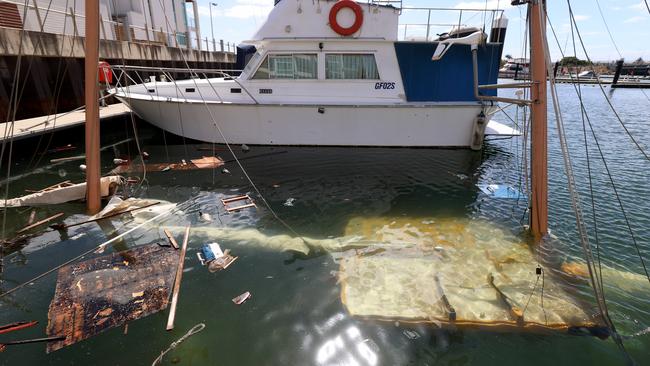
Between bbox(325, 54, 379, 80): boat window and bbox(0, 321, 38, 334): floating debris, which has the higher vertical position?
bbox(325, 54, 379, 80): boat window

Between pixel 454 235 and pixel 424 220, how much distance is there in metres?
0.81

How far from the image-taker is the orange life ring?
1030cm

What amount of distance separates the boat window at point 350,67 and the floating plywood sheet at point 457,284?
640cm

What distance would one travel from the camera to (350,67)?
434 inches

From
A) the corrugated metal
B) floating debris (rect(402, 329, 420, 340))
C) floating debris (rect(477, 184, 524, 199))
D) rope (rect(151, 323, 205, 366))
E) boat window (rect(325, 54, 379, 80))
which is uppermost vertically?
the corrugated metal

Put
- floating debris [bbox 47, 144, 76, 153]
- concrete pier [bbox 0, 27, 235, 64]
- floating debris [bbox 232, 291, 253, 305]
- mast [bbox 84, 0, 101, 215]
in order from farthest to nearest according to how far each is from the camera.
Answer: floating debris [bbox 47, 144, 76, 153] → concrete pier [bbox 0, 27, 235, 64] → mast [bbox 84, 0, 101, 215] → floating debris [bbox 232, 291, 253, 305]

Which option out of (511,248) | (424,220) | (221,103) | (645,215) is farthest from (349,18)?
(645,215)

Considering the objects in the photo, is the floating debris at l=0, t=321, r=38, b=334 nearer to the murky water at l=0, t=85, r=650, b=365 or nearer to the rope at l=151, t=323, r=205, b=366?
the murky water at l=0, t=85, r=650, b=365

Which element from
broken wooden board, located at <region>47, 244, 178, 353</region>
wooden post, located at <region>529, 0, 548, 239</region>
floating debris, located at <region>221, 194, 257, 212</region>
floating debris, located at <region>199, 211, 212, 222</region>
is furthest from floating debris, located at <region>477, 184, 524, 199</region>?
broken wooden board, located at <region>47, 244, 178, 353</region>

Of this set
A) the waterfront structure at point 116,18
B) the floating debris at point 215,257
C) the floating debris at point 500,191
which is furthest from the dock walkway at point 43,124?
the floating debris at point 500,191

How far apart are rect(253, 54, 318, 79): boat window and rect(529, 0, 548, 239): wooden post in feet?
24.1

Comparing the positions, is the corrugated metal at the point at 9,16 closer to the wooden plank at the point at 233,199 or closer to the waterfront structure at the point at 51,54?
the waterfront structure at the point at 51,54

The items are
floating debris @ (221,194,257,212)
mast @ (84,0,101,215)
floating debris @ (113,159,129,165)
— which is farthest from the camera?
floating debris @ (113,159,129,165)

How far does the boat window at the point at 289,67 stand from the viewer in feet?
35.7
